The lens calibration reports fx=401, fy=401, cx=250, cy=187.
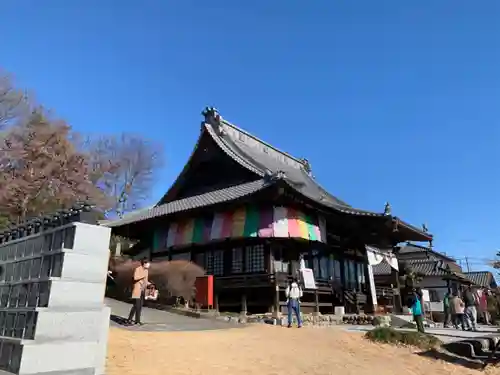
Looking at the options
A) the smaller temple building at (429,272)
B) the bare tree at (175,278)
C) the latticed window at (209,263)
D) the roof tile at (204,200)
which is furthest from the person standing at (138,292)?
the smaller temple building at (429,272)

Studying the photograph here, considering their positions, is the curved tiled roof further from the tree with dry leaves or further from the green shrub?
the green shrub

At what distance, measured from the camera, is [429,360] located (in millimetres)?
9992

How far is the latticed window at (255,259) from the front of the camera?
1953 centimetres

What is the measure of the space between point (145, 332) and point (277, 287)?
8.40 metres

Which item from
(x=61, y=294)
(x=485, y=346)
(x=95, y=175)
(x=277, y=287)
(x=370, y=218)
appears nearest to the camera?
(x=61, y=294)

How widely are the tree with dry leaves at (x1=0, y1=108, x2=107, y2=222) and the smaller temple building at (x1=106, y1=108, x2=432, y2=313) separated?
15.5 feet

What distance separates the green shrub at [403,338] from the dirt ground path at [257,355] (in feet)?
1.54

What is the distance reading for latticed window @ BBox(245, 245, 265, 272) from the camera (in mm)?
19531

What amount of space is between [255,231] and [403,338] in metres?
8.76

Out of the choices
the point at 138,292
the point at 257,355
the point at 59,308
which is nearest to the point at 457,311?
the point at 257,355

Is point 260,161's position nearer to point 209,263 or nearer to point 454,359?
point 209,263

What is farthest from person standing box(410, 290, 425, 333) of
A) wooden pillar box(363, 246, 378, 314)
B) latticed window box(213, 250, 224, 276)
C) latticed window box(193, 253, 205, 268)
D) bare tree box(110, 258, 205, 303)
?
latticed window box(193, 253, 205, 268)

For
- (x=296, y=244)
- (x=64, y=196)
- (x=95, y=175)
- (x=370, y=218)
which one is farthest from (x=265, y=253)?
(x=95, y=175)

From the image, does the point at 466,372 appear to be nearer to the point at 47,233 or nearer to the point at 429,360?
the point at 429,360
